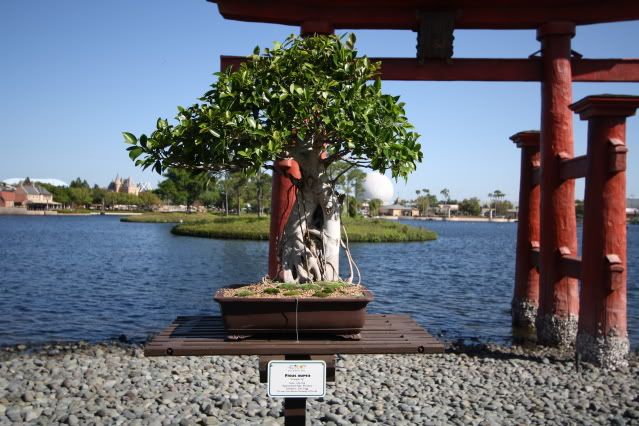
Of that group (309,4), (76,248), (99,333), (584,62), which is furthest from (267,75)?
(76,248)

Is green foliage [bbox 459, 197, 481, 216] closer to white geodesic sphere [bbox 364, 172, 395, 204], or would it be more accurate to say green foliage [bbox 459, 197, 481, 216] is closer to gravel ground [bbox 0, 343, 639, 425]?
white geodesic sphere [bbox 364, 172, 395, 204]

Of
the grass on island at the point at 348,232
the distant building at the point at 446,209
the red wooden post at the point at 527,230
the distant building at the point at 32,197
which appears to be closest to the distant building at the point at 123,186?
the distant building at the point at 32,197

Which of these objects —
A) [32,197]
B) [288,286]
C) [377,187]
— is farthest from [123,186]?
[288,286]

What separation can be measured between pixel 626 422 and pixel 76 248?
33.3 m

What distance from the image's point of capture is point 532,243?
1059cm

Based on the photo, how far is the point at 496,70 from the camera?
8.44m

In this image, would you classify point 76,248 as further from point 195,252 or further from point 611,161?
point 611,161

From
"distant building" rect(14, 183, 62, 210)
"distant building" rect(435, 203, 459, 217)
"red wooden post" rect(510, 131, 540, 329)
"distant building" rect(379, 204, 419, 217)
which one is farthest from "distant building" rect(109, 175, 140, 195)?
"red wooden post" rect(510, 131, 540, 329)

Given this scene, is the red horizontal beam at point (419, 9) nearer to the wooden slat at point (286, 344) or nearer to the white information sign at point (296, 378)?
the wooden slat at point (286, 344)

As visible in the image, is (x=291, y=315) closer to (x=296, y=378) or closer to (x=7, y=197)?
(x=296, y=378)

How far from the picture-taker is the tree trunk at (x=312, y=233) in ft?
13.9

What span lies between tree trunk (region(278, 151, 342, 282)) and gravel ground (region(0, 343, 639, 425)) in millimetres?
2623

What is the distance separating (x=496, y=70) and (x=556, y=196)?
6.94 feet

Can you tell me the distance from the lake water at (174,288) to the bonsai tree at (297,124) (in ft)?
28.0
